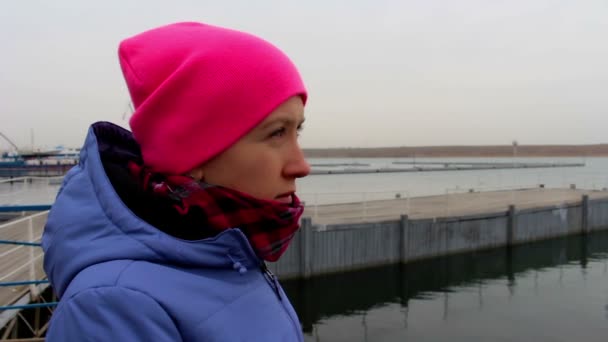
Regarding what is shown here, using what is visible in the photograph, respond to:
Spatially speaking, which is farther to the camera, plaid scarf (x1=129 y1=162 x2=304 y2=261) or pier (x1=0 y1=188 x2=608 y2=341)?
pier (x1=0 y1=188 x2=608 y2=341)

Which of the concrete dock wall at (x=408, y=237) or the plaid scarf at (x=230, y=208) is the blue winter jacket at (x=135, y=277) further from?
the concrete dock wall at (x=408, y=237)

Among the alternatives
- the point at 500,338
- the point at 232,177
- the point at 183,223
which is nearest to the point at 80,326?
the point at 183,223

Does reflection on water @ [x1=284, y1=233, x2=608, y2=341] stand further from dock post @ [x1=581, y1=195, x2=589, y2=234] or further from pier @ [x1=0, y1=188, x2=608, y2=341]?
dock post @ [x1=581, y1=195, x2=589, y2=234]

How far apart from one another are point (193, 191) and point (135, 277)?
241 mm

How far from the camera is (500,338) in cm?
1142

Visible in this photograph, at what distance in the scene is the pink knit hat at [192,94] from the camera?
941 millimetres

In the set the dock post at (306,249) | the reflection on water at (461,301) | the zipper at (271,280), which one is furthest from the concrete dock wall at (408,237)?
the zipper at (271,280)

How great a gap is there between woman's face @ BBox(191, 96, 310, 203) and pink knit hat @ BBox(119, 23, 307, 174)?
26 millimetres

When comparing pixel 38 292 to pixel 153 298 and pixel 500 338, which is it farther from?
pixel 500 338

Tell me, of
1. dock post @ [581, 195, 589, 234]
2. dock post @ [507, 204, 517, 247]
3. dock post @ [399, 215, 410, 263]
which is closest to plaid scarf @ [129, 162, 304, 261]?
dock post @ [399, 215, 410, 263]

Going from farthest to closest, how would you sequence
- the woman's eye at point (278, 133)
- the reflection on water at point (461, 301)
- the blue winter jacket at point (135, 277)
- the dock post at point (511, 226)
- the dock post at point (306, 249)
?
the dock post at point (511, 226)
the dock post at point (306, 249)
the reflection on water at point (461, 301)
the woman's eye at point (278, 133)
the blue winter jacket at point (135, 277)

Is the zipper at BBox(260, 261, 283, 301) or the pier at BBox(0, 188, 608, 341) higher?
the zipper at BBox(260, 261, 283, 301)

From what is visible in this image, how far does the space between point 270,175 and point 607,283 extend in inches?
792

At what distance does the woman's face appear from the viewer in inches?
38.8
